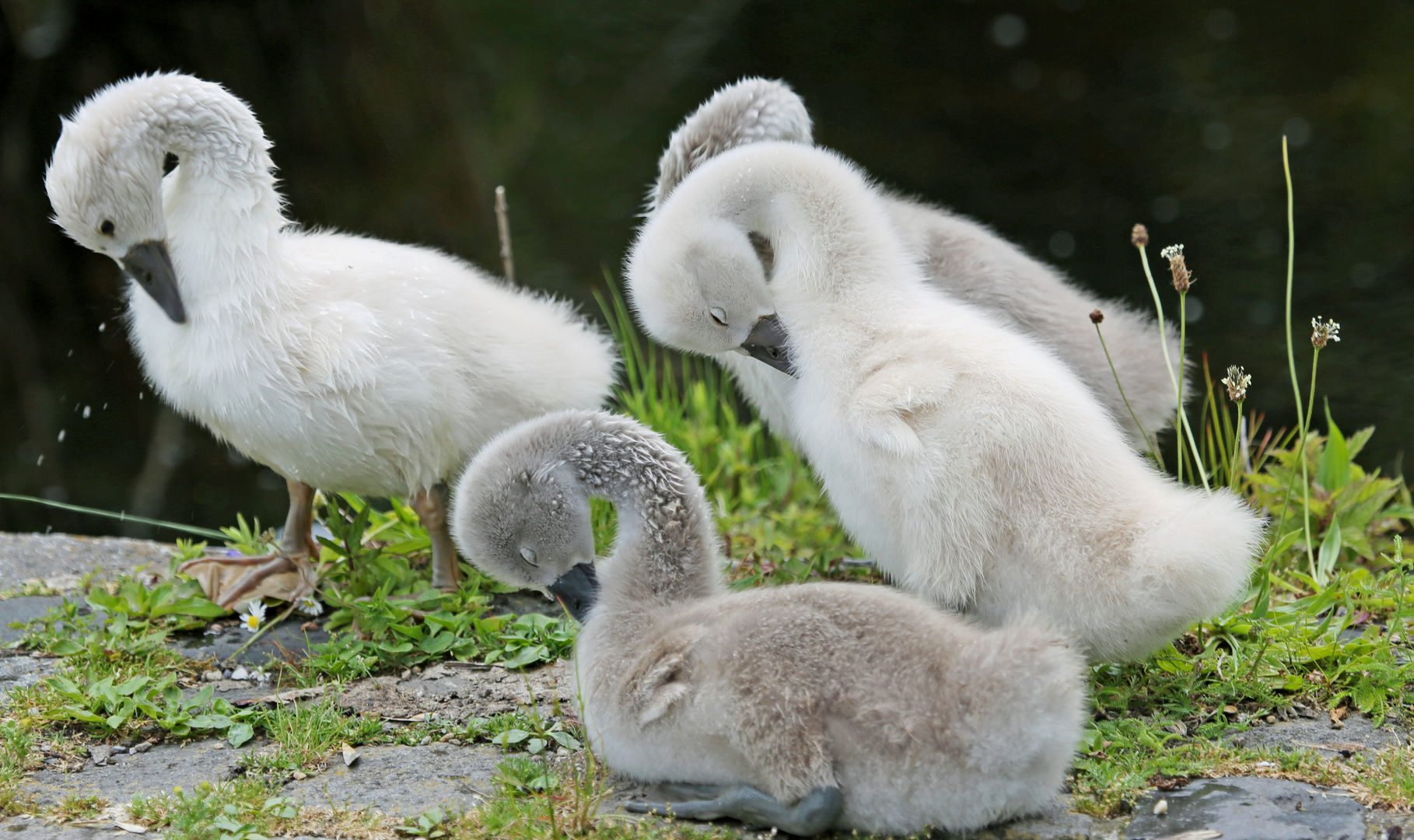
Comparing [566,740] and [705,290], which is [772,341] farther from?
[566,740]

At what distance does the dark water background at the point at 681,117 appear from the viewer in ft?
24.6

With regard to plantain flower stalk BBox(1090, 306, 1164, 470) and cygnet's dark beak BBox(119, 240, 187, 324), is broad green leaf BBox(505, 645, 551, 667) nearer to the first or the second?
cygnet's dark beak BBox(119, 240, 187, 324)

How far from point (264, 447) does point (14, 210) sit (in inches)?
183

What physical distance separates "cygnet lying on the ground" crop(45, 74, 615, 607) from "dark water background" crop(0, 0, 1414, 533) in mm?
3591

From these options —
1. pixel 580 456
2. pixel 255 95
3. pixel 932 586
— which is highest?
pixel 255 95

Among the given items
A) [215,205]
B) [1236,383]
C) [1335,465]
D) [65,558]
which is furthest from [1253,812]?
[65,558]

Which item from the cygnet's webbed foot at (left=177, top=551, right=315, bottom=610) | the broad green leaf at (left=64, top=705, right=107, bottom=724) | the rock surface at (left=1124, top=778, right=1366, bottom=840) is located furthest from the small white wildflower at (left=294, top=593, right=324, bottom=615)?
the rock surface at (left=1124, top=778, right=1366, bottom=840)

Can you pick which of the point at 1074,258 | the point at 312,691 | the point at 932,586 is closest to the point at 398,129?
the point at 1074,258

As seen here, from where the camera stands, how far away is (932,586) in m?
3.13

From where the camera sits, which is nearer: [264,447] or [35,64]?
[264,447]

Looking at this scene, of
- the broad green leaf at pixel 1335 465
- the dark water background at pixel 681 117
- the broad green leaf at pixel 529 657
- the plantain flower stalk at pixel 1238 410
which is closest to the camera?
the plantain flower stalk at pixel 1238 410

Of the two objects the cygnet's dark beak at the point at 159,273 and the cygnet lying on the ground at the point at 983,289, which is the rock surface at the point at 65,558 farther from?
the cygnet lying on the ground at the point at 983,289


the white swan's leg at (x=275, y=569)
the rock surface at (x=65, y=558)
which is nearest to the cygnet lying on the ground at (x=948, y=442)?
the white swan's leg at (x=275, y=569)

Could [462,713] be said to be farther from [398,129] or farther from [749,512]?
[398,129]
